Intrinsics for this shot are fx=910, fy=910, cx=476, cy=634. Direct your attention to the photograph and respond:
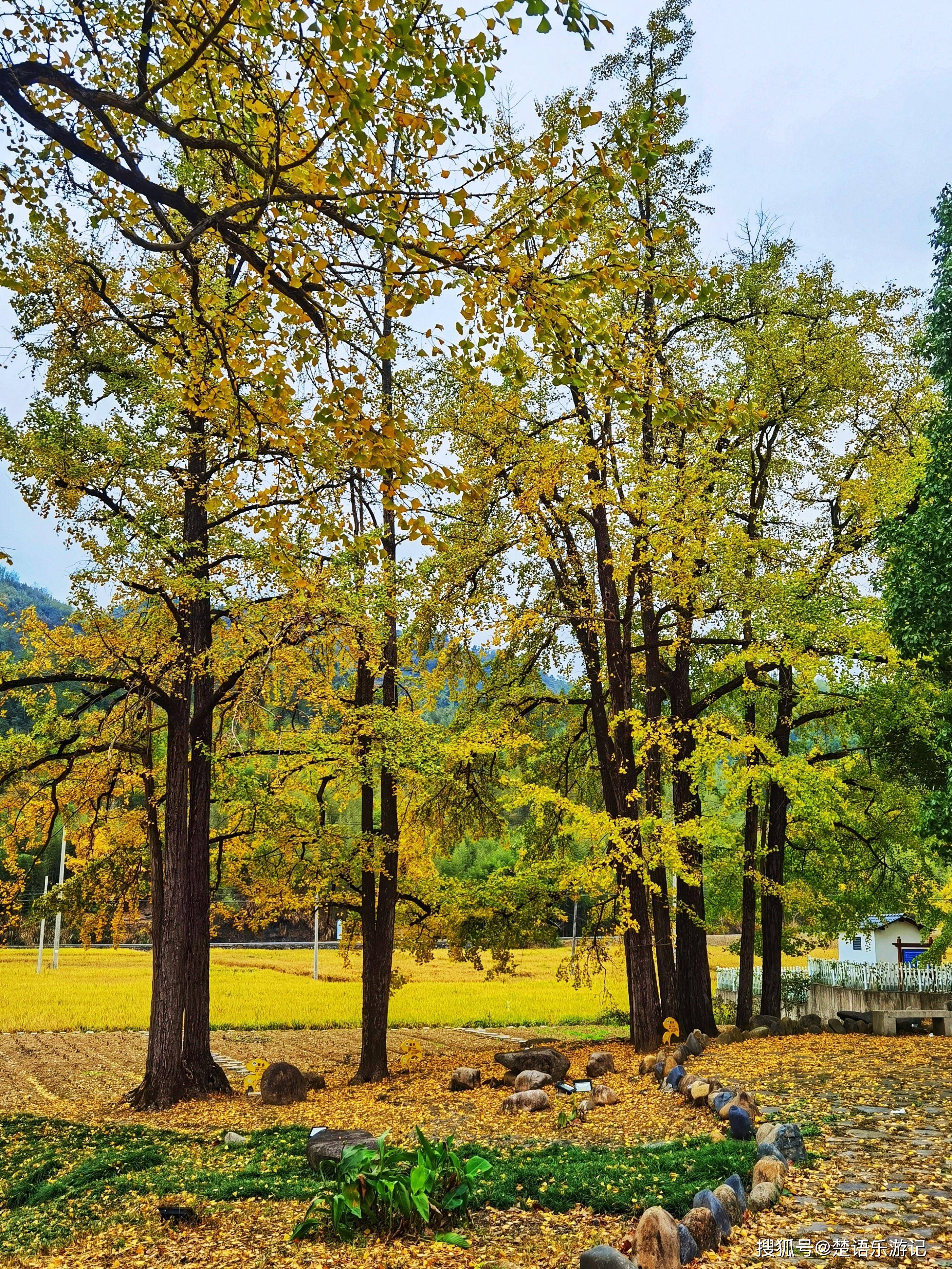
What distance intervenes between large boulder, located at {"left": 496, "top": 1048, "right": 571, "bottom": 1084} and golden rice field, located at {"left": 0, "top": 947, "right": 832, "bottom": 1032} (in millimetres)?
1657

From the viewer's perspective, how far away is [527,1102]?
10.2m

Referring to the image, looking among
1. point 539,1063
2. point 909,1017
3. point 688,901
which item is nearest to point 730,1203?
point 539,1063

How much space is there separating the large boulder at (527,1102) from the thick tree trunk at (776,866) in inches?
226

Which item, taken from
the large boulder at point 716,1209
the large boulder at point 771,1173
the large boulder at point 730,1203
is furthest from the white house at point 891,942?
the large boulder at point 716,1209

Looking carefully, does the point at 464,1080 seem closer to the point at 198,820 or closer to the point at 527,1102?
the point at 527,1102

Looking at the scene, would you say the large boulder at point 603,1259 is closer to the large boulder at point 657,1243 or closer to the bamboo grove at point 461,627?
the large boulder at point 657,1243

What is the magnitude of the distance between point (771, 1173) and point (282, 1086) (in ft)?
26.8

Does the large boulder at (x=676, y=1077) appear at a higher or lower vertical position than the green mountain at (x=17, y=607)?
lower

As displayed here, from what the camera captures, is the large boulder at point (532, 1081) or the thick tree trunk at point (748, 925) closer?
the large boulder at point (532, 1081)

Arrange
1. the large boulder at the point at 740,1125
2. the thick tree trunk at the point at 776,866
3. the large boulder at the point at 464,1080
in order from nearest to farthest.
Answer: the large boulder at the point at 740,1125 < the large boulder at the point at 464,1080 < the thick tree trunk at the point at 776,866

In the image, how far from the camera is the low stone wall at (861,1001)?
1839cm

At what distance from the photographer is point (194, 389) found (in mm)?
6473

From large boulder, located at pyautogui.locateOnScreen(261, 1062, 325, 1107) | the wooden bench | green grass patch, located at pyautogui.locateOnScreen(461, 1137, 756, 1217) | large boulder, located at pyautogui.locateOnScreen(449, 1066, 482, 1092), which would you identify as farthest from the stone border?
the wooden bench

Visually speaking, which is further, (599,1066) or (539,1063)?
(539,1063)
